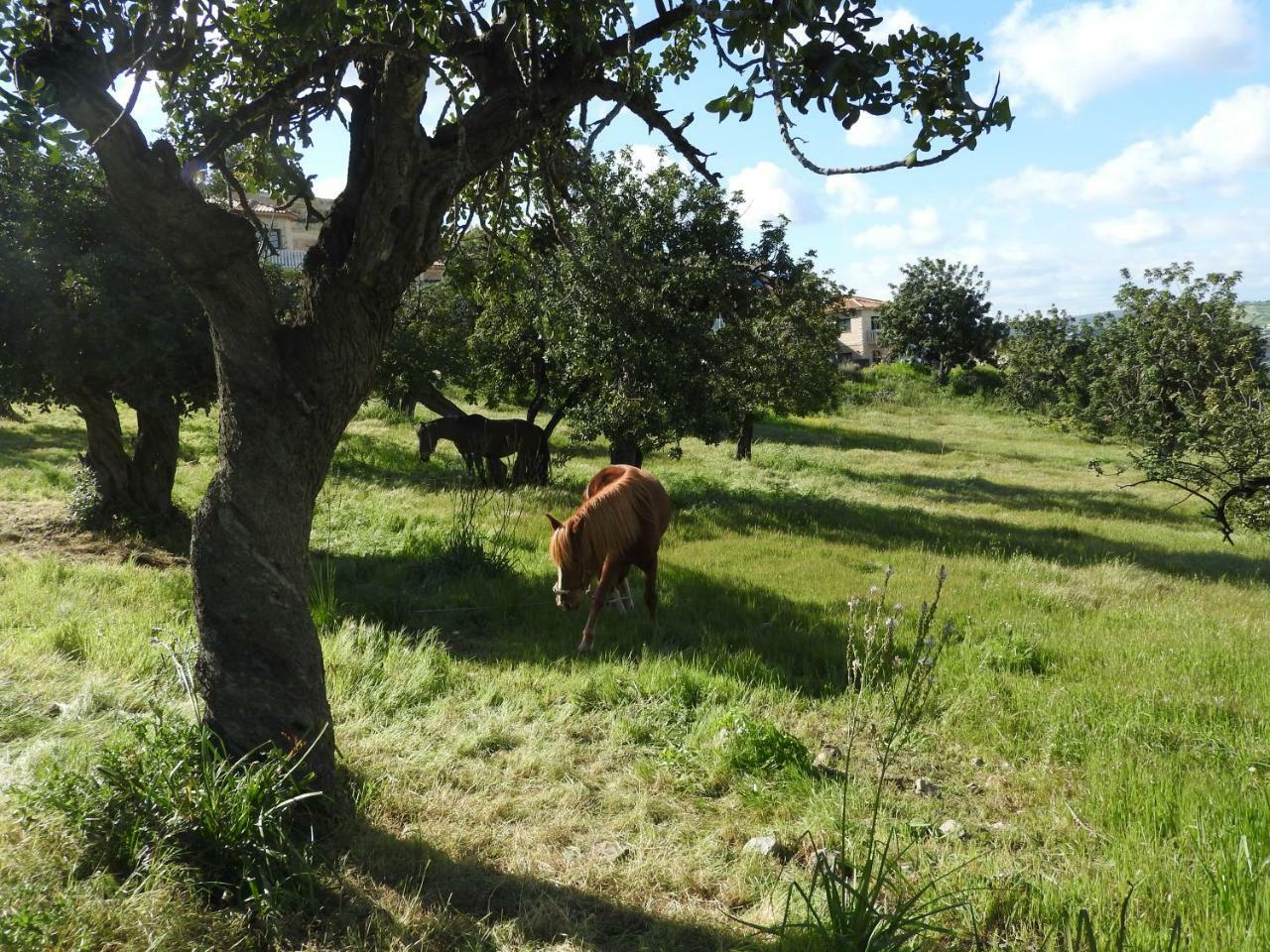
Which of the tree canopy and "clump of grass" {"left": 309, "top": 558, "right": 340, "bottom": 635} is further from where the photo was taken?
the tree canopy

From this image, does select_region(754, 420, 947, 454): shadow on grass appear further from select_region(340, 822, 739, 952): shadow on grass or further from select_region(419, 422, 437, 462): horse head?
select_region(340, 822, 739, 952): shadow on grass

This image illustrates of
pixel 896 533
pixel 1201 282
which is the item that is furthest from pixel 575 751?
pixel 1201 282

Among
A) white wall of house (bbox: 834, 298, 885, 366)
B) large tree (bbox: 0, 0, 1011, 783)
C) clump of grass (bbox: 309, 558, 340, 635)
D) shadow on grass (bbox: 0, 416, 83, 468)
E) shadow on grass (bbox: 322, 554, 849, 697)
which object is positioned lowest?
shadow on grass (bbox: 322, 554, 849, 697)

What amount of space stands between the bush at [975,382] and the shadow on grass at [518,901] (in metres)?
62.7

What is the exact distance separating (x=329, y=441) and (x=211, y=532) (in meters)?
0.74

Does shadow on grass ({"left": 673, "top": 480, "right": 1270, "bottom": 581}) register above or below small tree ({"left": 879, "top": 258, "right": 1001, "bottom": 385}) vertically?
below

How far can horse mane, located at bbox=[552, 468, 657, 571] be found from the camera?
8.21 meters

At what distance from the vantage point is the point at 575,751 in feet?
17.7

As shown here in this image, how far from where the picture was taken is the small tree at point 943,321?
64.3m

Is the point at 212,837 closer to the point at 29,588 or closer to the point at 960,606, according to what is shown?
the point at 29,588

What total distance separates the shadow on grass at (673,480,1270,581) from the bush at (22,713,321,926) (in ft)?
36.0

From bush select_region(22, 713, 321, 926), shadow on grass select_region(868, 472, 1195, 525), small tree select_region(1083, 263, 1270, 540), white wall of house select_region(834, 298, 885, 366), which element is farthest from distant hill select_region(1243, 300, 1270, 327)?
white wall of house select_region(834, 298, 885, 366)

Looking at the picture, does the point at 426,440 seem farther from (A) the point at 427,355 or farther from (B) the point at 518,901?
(B) the point at 518,901

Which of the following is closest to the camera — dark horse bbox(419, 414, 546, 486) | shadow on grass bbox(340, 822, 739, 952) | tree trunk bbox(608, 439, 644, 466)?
shadow on grass bbox(340, 822, 739, 952)
